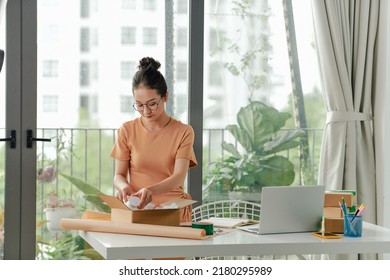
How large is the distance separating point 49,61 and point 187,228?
1.81 meters

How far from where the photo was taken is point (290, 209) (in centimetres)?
296

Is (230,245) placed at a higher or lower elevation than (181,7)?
lower

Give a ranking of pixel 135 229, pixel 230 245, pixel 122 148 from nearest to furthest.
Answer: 1. pixel 230 245
2. pixel 135 229
3. pixel 122 148

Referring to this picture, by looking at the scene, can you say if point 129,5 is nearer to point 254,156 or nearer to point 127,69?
point 127,69

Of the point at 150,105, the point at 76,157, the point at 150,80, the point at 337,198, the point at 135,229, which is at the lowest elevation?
the point at 135,229

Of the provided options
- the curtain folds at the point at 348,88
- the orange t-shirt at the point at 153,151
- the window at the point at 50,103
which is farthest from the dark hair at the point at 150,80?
the curtain folds at the point at 348,88

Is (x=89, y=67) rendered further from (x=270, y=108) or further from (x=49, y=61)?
(x=270, y=108)

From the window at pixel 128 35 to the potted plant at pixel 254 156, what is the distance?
31.9 inches

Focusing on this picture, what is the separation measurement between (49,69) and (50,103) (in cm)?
20

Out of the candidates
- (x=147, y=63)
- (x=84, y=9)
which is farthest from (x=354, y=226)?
(x=84, y=9)

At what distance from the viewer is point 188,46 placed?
4.42m

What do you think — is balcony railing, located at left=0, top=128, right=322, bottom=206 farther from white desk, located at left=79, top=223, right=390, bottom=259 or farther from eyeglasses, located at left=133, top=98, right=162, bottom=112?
white desk, located at left=79, top=223, right=390, bottom=259

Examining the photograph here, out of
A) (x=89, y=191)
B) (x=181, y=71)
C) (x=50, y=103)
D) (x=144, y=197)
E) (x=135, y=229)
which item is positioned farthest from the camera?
(x=181, y=71)

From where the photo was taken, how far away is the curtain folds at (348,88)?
4430 millimetres
